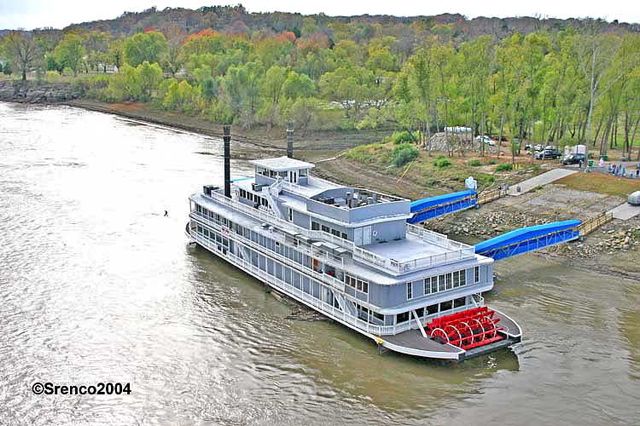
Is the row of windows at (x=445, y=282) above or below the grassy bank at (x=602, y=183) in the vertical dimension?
below

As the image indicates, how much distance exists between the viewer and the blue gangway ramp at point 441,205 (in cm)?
5050

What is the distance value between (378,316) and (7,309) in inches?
746

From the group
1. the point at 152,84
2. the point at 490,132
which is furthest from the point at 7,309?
the point at 152,84

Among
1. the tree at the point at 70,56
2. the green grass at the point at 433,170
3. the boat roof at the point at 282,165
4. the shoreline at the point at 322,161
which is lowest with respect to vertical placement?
the shoreline at the point at 322,161

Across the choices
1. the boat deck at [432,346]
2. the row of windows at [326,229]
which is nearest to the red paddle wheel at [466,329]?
the boat deck at [432,346]

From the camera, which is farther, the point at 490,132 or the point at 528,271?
the point at 490,132

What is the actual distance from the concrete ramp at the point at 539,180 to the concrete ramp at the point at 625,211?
7.32m

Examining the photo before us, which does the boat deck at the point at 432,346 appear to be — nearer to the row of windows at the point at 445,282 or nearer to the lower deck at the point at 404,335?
the lower deck at the point at 404,335

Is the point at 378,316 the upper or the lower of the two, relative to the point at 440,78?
lower

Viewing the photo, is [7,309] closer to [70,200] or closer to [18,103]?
[70,200]

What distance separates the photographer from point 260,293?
39.8 meters

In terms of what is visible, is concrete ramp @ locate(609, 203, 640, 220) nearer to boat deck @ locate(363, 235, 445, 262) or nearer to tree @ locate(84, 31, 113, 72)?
boat deck @ locate(363, 235, 445, 262)

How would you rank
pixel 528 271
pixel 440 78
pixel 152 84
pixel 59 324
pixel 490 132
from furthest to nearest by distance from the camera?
1. pixel 152 84
2. pixel 490 132
3. pixel 440 78
4. pixel 528 271
5. pixel 59 324

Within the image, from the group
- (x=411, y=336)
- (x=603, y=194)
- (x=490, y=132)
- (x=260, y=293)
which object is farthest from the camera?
(x=490, y=132)
